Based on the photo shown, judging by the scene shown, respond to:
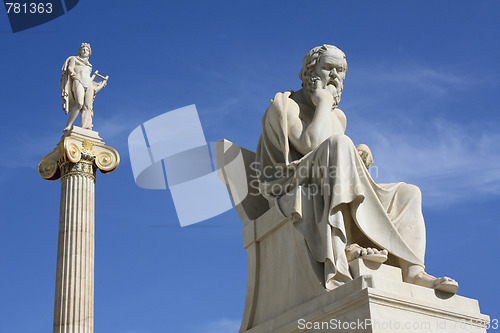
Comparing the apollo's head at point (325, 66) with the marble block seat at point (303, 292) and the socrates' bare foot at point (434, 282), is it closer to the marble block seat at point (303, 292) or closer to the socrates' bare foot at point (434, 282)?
the marble block seat at point (303, 292)

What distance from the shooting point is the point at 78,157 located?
1775cm

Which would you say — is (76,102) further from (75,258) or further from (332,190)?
(332,190)

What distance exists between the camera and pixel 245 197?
8.41 m

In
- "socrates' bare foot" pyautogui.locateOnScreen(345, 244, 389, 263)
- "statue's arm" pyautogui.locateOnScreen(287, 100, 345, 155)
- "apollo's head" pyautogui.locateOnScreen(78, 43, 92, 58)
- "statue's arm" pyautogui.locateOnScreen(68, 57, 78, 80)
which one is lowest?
"socrates' bare foot" pyautogui.locateOnScreen(345, 244, 389, 263)

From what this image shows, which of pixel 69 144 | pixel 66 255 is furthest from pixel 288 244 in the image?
pixel 69 144

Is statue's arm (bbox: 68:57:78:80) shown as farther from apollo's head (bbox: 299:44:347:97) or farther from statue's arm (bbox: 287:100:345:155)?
statue's arm (bbox: 287:100:345:155)

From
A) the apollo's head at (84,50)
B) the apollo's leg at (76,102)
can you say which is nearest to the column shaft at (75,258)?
the apollo's leg at (76,102)

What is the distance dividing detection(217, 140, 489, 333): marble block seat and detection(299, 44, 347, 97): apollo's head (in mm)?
1130

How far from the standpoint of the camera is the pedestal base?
629 centimetres

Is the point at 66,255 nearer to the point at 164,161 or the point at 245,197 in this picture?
the point at 164,161

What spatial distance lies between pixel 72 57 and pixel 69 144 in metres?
2.72

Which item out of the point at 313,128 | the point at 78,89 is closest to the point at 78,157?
the point at 78,89

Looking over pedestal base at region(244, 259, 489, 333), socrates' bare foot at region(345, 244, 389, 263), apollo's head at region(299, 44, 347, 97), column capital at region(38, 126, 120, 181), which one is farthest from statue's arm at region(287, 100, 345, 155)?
column capital at region(38, 126, 120, 181)

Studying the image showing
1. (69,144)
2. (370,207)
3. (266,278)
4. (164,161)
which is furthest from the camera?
(69,144)
